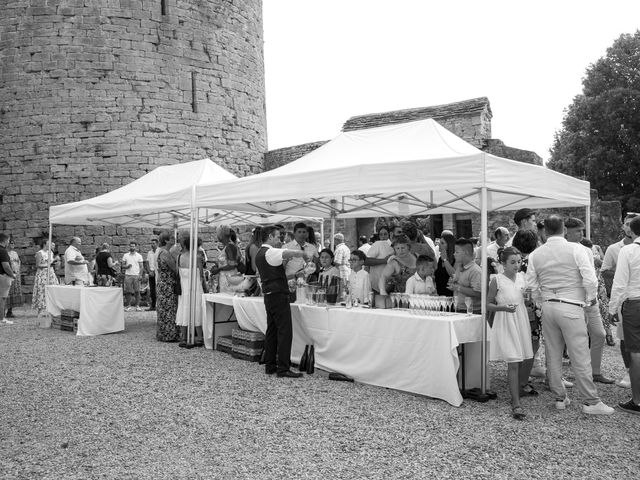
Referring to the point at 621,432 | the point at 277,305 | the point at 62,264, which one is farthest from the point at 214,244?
the point at 621,432

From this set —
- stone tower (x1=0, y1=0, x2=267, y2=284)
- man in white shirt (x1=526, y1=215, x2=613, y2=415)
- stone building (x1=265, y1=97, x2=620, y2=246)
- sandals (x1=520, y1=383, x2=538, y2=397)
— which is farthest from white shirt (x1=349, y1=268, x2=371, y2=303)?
stone tower (x1=0, y1=0, x2=267, y2=284)

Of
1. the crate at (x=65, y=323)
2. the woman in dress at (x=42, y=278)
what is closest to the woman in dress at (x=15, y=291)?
the woman in dress at (x=42, y=278)

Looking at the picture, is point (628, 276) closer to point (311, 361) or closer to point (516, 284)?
point (516, 284)

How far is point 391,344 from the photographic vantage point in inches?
197

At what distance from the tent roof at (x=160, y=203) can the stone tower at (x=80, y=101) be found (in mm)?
3915

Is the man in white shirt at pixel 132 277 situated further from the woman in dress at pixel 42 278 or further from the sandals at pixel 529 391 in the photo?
the sandals at pixel 529 391

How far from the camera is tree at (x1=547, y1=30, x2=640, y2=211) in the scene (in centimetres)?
2202

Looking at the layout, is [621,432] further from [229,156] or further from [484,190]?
[229,156]

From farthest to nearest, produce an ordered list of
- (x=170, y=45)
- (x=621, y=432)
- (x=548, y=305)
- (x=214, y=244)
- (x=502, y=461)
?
1. (x=214, y=244)
2. (x=170, y=45)
3. (x=548, y=305)
4. (x=621, y=432)
5. (x=502, y=461)

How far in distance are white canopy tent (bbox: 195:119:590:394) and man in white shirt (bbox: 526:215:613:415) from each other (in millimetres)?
485

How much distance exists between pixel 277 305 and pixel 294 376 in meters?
0.70

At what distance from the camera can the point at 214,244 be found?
1556 cm

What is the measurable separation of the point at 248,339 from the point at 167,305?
1.86 m

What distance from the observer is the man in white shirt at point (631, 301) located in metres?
4.30
